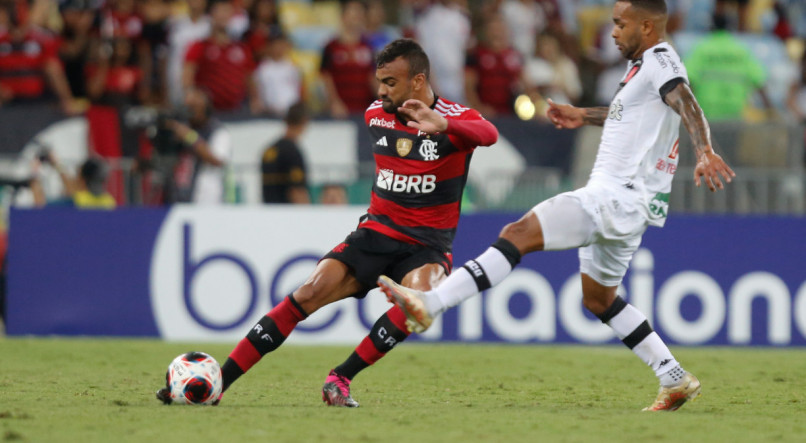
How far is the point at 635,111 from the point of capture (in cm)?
679

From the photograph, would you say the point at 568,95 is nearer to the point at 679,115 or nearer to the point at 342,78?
the point at 342,78

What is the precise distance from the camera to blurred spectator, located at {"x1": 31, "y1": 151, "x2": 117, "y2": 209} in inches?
502

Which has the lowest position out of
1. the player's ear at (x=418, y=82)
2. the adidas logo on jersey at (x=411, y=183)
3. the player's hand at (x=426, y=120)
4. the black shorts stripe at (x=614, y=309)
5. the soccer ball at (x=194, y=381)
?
the soccer ball at (x=194, y=381)

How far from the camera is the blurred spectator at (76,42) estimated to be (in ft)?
48.6

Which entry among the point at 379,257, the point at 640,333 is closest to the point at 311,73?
the point at 379,257

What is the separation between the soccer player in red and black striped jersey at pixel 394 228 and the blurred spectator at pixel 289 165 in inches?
217

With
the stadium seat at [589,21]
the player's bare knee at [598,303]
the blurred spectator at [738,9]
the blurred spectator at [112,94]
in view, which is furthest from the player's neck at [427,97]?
the stadium seat at [589,21]

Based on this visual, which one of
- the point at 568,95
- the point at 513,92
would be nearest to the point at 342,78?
the point at 513,92

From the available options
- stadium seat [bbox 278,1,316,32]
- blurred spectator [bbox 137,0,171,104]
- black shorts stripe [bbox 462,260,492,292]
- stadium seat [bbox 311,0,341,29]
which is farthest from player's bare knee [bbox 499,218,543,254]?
stadium seat [bbox 311,0,341,29]

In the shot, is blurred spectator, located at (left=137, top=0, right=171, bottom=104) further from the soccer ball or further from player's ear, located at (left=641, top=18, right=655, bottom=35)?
player's ear, located at (left=641, top=18, right=655, bottom=35)

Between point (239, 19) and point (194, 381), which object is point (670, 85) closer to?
point (194, 381)

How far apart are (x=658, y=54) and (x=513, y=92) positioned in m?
8.75

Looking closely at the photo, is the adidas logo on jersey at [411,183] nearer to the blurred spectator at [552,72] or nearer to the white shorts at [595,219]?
the white shorts at [595,219]

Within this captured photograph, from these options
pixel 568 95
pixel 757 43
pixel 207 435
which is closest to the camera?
pixel 207 435
